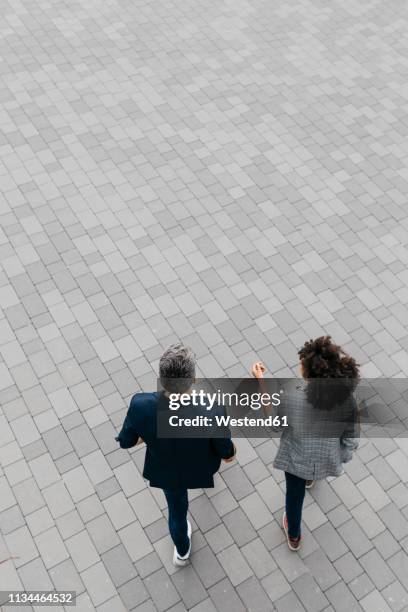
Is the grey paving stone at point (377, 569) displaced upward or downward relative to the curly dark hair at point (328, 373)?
downward

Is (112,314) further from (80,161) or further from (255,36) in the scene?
(255,36)

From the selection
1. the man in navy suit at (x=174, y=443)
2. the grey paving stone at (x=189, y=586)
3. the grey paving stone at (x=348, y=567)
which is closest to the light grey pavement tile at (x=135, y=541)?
the grey paving stone at (x=189, y=586)

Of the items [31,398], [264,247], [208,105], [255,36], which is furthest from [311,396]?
[255,36]

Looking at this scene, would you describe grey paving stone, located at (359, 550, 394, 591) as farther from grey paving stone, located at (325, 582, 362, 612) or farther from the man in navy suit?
the man in navy suit

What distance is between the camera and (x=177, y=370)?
3.09m

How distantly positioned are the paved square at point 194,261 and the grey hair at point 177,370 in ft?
6.21

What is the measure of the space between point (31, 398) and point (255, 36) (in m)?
6.86

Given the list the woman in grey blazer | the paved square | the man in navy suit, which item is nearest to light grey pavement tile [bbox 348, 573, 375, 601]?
the paved square

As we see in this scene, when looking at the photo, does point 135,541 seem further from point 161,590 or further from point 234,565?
point 234,565

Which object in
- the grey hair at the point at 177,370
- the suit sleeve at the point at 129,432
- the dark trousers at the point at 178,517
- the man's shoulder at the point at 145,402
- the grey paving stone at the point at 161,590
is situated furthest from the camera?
the grey paving stone at the point at 161,590

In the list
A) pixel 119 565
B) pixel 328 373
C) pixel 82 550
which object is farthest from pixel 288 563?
pixel 328 373

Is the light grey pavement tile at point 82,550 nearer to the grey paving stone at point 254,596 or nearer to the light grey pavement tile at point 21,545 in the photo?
the light grey pavement tile at point 21,545

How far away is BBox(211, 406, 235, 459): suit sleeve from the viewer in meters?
3.37

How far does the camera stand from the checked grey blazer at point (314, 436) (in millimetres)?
3373
